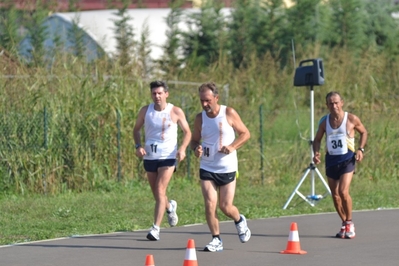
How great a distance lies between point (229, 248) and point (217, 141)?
140 cm

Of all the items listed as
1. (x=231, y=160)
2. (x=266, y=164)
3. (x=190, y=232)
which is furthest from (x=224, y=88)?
(x=231, y=160)

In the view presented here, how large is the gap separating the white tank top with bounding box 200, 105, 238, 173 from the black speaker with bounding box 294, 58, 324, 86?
583cm

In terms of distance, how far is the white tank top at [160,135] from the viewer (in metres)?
13.5

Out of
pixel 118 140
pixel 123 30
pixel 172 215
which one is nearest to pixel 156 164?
pixel 172 215

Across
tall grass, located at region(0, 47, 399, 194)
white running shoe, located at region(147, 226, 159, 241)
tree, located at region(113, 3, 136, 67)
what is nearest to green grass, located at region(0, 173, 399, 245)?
tall grass, located at region(0, 47, 399, 194)

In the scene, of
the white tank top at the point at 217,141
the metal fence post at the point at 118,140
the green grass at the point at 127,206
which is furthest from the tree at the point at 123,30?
the white tank top at the point at 217,141

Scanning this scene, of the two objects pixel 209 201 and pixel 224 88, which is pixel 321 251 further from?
pixel 224 88

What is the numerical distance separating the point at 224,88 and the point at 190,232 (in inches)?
456

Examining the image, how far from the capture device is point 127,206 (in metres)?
17.9

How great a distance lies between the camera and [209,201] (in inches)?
481

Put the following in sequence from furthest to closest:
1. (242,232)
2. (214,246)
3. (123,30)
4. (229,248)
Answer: (123,30) → (229,248) → (242,232) → (214,246)

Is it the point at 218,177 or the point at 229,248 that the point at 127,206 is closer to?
the point at 229,248

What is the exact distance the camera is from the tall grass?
19781 millimetres

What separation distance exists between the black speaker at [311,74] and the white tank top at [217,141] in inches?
229
